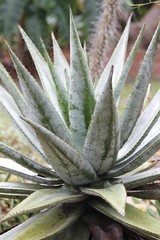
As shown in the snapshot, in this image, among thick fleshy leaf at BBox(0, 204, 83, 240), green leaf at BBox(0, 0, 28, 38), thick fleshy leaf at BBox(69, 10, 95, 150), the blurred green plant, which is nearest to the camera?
thick fleshy leaf at BBox(0, 204, 83, 240)

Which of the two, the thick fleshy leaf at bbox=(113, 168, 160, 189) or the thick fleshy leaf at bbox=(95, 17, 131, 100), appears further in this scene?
the thick fleshy leaf at bbox=(95, 17, 131, 100)

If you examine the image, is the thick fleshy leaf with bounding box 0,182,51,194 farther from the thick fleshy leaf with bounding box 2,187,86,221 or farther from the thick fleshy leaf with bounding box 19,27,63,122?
A: the thick fleshy leaf with bounding box 19,27,63,122

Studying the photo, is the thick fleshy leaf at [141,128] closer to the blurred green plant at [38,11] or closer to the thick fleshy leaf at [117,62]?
the thick fleshy leaf at [117,62]

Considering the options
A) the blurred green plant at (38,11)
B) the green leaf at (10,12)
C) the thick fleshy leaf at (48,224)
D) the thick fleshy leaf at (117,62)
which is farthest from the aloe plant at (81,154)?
the green leaf at (10,12)

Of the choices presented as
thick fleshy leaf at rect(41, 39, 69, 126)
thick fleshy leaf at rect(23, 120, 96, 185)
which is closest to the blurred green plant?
thick fleshy leaf at rect(41, 39, 69, 126)

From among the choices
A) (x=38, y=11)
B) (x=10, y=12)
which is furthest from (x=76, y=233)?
(x=10, y=12)

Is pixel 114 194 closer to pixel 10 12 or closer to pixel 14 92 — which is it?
pixel 14 92

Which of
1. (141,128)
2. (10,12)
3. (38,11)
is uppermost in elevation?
(10,12)
